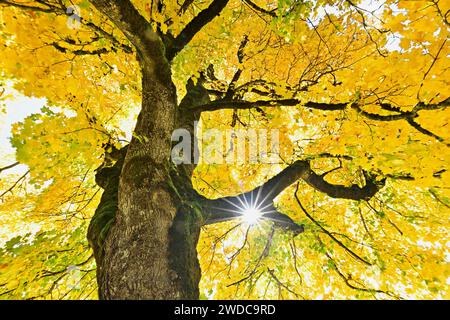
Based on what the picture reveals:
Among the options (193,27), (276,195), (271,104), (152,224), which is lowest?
(152,224)

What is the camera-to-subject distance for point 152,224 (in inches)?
95.9

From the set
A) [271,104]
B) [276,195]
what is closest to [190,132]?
[271,104]

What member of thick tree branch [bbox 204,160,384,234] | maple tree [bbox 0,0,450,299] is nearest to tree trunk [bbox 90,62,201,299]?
maple tree [bbox 0,0,450,299]

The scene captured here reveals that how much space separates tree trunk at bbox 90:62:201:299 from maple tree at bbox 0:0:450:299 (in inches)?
0.6

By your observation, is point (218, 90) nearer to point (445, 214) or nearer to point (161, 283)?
point (161, 283)

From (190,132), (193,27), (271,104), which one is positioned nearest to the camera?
(193,27)

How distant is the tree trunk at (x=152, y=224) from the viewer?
214cm

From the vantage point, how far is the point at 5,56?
3.01m

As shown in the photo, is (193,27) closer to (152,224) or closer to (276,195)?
(152,224)

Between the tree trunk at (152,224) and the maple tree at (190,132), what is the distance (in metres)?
0.01

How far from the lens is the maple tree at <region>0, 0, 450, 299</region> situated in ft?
8.03

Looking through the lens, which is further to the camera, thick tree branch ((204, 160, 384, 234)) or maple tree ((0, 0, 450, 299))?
thick tree branch ((204, 160, 384, 234))

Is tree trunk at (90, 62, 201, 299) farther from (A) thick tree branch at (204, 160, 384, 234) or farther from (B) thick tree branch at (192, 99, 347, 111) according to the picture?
(B) thick tree branch at (192, 99, 347, 111)

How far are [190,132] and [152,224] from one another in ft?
6.29
